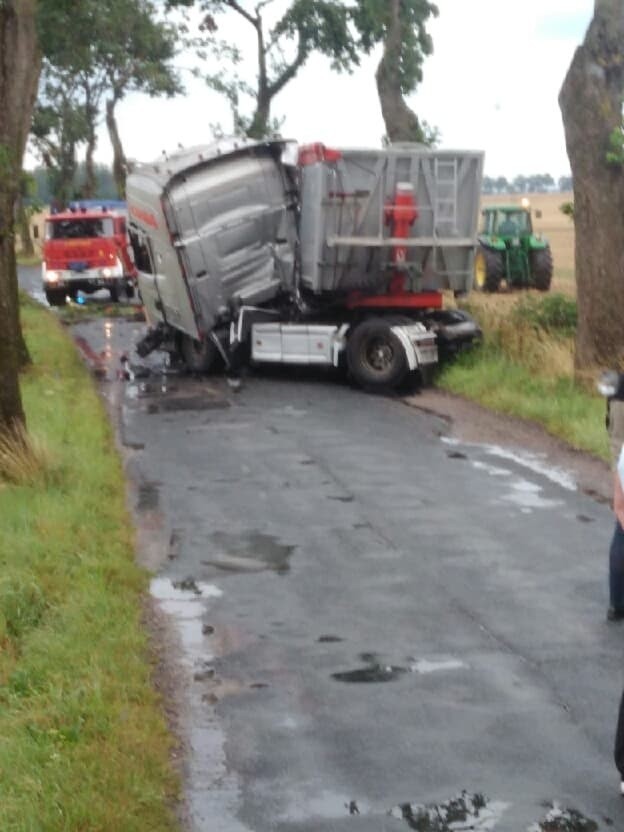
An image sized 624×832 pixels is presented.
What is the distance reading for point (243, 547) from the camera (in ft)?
36.9

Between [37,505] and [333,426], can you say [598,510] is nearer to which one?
[37,505]

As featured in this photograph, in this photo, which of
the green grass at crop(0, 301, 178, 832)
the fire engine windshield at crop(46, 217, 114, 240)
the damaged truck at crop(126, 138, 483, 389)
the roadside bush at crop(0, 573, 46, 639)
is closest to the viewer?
the green grass at crop(0, 301, 178, 832)

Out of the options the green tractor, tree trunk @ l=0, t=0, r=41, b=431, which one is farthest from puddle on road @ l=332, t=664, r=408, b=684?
the green tractor


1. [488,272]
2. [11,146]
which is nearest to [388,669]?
[11,146]

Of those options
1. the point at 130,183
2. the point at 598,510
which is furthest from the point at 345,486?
the point at 130,183

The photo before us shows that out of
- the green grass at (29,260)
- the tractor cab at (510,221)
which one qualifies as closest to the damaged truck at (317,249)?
the tractor cab at (510,221)

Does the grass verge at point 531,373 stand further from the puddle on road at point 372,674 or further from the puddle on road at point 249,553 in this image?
the puddle on road at point 372,674

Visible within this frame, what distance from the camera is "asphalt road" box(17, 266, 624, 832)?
641 cm

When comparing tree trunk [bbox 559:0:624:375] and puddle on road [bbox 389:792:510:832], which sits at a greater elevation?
tree trunk [bbox 559:0:624:375]

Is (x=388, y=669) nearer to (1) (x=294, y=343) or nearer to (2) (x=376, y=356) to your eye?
(2) (x=376, y=356)

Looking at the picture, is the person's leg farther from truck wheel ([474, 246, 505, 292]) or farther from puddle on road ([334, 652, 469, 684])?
truck wheel ([474, 246, 505, 292])

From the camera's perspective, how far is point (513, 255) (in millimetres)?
33594

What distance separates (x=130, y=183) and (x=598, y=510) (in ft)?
39.0

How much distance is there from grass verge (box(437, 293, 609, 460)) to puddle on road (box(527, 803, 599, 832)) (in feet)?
28.8
